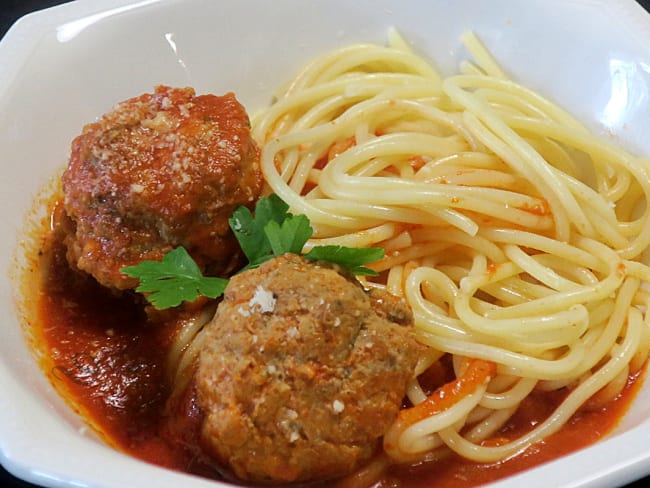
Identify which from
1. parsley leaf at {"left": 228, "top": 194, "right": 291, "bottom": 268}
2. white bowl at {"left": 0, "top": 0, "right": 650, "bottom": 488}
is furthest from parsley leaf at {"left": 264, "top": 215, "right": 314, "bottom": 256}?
white bowl at {"left": 0, "top": 0, "right": 650, "bottom": 488}

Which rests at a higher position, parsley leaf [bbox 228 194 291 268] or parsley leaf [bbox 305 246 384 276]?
parsley leaf [bbox 305 246 384 276]

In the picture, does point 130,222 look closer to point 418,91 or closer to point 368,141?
point 368,141

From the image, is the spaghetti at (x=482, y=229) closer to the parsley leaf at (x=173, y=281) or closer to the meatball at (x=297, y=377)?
the meatball at (x=297, y=377)

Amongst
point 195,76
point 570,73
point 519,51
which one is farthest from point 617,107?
point 195,76

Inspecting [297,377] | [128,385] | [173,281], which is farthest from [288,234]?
[128,385]

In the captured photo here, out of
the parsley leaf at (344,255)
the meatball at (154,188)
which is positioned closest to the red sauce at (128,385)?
the meatball at (154,188)

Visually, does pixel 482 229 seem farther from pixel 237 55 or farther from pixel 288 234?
pixel 237 55

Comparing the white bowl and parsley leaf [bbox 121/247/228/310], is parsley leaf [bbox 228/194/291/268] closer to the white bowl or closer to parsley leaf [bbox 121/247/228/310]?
parsley leaf [bbox 121/247/228/310]
